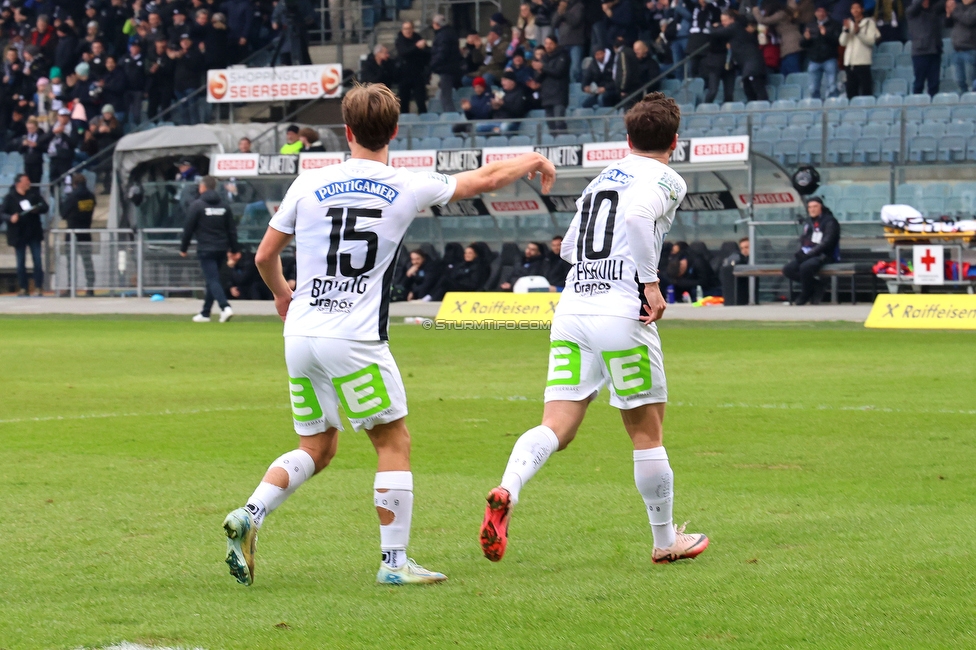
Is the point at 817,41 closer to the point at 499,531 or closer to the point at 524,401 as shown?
the point at 524,401

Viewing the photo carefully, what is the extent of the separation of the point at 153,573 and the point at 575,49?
26367mm

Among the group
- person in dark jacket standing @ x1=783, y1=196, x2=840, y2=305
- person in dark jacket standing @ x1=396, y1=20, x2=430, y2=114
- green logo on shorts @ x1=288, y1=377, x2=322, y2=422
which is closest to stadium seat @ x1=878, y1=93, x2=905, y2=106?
person in dark jacket standing @ x1=783, y1=196, x2=840, y2=305

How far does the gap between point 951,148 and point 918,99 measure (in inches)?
70.4

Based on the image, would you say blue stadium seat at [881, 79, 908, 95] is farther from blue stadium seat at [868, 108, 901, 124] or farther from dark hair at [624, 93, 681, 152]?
dark hair at [624, 93, 681, 152]

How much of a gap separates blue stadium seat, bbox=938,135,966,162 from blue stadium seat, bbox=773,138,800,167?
2586 mm

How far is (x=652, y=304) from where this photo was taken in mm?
5613

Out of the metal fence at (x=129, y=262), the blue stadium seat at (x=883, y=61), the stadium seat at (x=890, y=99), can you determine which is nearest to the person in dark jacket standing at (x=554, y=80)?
the blue stadium seat at (x=883, y=61)

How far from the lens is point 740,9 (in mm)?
29047

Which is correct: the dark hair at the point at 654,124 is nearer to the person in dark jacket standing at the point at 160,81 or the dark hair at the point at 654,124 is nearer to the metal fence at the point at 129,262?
the metal fence at the point at 129,262

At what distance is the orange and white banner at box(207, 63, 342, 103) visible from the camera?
32906 millimetres

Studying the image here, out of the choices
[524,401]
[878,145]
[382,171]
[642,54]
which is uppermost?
[642,54]

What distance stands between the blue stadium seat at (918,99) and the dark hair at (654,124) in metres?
21.3

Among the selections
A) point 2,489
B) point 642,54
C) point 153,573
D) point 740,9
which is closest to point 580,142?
point 642,54

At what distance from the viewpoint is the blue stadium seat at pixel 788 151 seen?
84.7ft
